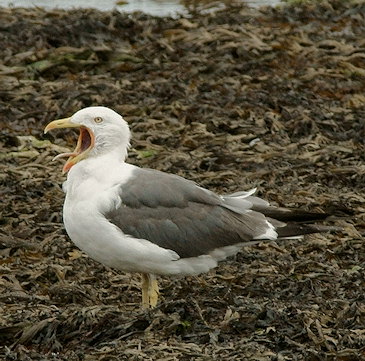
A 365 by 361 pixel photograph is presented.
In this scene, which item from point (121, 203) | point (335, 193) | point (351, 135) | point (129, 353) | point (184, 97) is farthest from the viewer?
point (184, 97)

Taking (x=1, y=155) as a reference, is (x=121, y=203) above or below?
above

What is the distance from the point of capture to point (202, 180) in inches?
304

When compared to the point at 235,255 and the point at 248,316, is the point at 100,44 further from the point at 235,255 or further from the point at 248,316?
the point at 248,316

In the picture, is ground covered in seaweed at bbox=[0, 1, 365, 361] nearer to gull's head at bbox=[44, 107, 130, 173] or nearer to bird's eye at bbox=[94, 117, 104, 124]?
gull's head at bbox=[44, 107, 130, 173]

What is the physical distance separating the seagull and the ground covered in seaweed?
0.22 metres

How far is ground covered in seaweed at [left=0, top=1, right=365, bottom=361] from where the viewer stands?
5.21m

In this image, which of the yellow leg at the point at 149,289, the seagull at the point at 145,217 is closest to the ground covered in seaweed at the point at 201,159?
the yellow leg at the point at 149,289

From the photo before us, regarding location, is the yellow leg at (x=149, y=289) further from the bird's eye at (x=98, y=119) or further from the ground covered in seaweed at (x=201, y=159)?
the bird's eye at (x=98, y=119)

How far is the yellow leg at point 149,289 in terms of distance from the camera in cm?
588

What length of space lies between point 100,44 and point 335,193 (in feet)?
12.6

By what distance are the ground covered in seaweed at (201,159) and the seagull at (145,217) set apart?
22cm

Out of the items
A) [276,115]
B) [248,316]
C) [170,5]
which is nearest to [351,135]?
[276,115]

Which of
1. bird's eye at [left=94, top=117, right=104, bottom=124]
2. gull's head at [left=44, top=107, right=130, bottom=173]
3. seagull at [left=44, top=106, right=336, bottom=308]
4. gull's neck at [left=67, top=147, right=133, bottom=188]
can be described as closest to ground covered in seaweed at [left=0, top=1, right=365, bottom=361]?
seagull at [left=44, top=106, right=336, bottom=308]

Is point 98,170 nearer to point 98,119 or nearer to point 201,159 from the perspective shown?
point 98,119
